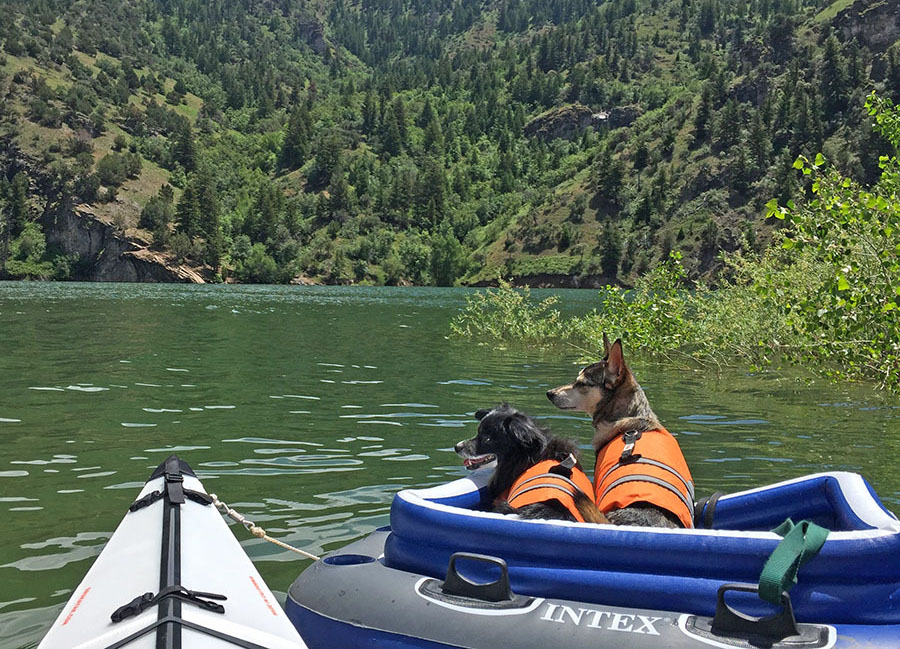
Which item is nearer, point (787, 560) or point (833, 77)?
→ point (787, 560)

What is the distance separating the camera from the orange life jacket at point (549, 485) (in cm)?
476

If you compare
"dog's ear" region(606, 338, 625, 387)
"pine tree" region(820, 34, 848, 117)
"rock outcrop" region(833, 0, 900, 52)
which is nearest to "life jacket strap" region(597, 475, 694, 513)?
"dog's ear" region(606, 338, 625, 387)

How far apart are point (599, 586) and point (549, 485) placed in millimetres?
934

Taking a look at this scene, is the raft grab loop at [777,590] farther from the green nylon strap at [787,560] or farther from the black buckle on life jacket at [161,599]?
the black buckle on life jacket at [161,599]

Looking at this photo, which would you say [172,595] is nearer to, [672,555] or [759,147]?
[672,555]

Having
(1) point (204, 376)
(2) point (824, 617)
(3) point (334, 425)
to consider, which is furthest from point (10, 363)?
(2) point (824, 617)

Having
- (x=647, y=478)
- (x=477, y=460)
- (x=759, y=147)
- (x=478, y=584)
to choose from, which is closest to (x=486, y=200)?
(x=759, y=147)

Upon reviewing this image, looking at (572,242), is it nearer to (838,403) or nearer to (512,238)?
(512,238)

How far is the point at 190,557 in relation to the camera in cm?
474

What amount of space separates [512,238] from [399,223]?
31.0 metres

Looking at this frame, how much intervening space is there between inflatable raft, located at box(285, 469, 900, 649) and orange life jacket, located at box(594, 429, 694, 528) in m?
0.75

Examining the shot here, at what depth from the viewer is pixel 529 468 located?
5641mm

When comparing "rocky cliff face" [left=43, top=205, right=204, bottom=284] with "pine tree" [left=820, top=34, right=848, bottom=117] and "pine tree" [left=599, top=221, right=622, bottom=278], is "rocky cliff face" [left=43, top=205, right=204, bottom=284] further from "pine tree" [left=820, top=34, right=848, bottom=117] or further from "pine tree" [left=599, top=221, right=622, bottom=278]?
"pine tree" [left=820, top=34, right=848, bottom=117]

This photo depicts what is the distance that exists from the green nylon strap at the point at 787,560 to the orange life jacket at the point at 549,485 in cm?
130
